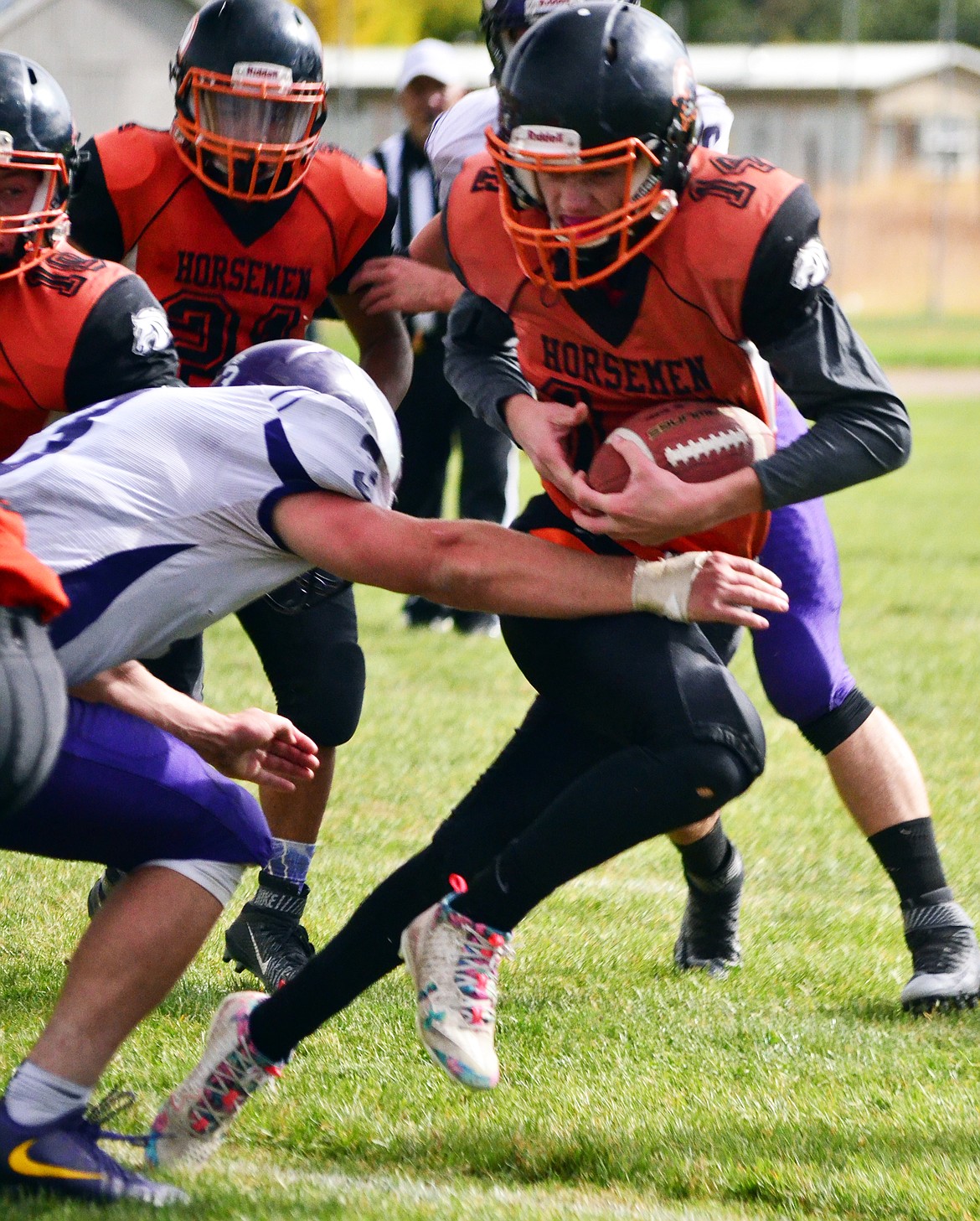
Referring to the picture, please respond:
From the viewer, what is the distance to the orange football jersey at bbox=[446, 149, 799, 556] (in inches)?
107

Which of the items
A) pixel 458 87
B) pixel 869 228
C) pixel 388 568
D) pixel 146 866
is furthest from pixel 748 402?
pixel 869 228

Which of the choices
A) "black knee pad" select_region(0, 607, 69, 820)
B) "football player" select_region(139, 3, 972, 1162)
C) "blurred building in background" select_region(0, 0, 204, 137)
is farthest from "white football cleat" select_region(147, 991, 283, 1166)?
"blurred building in background" select_region(0, 0, 204, 137)

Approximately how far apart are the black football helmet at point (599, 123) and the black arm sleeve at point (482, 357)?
1.34 ft

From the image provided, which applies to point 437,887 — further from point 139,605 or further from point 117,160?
point 117,160

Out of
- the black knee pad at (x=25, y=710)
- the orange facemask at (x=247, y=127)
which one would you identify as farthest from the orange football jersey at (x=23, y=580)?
the orange facemask at (x=247, y=127)

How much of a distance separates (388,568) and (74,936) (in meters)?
1.66

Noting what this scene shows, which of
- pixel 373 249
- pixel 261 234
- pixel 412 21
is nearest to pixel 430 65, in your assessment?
pixel 373 249

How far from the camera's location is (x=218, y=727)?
2.66 m

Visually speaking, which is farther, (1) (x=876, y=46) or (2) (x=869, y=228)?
(1) (x=876, y=46)

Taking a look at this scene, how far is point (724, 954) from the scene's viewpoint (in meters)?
3.66

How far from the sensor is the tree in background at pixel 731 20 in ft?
135

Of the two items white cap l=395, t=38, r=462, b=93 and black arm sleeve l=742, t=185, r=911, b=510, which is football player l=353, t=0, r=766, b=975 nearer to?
black arm sleeve l=742, t=185, r=911, b=510

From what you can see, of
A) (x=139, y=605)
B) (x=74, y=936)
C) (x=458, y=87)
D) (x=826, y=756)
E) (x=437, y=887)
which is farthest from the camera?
(x=458, y=87)

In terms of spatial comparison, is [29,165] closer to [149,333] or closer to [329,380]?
[149,333]
